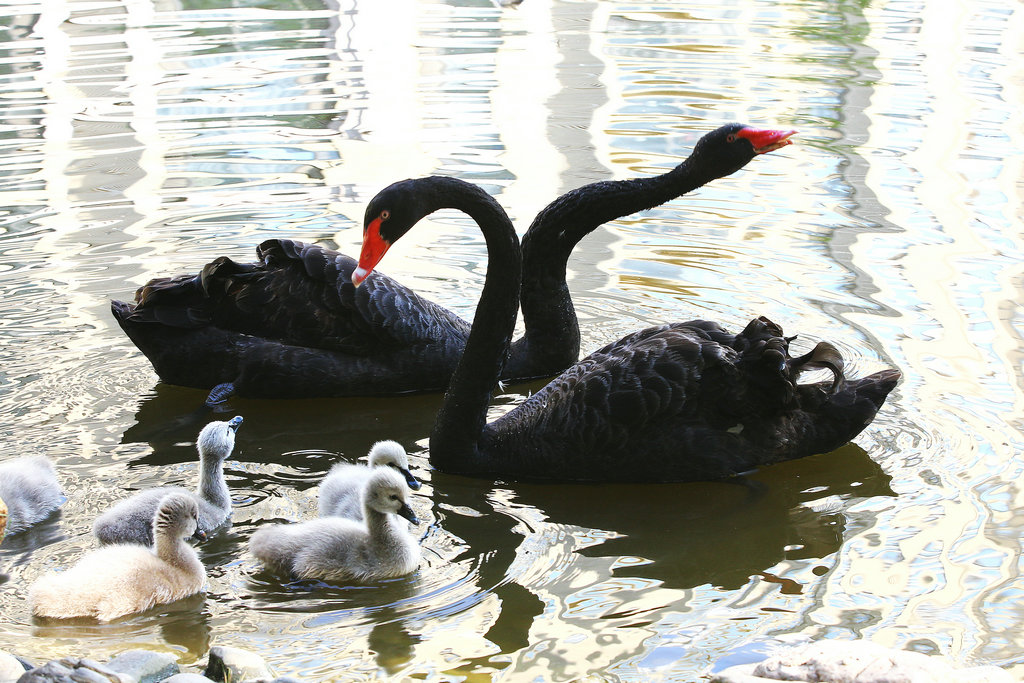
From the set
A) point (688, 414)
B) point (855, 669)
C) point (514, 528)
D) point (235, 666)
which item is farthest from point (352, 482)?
point (855, 669)

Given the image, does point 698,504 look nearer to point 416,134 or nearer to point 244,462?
point 244,462

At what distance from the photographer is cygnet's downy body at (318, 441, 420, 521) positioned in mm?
3555

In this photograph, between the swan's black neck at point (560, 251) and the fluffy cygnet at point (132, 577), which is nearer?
the fluffy cygnet at point (132, 577)

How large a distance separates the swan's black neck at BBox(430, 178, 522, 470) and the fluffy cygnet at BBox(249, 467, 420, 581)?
2.47ft

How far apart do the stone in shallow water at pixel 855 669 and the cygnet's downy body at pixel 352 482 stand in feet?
3.97

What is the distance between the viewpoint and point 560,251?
4.95m

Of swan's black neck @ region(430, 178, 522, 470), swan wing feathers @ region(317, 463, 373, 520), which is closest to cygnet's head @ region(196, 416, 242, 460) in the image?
swan wing feathers @ region(317, 463, 373, 520)

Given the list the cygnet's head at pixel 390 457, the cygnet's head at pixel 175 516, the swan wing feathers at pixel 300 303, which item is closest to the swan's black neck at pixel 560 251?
the swan wing feathers at pixel 300 303

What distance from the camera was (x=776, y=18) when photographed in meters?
12.3

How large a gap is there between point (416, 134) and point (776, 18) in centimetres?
571

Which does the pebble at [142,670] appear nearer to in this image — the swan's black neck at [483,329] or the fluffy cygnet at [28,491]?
the fluffy cygnet at [28,491]

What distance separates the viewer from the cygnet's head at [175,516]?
10.4 feet

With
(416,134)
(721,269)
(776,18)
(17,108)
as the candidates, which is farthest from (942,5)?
(17,108)

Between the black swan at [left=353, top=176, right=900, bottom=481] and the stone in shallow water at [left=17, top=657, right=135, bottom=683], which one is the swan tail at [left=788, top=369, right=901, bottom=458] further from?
the stone in shallow water at [left=17, top=657, right=135, bottom=683]
